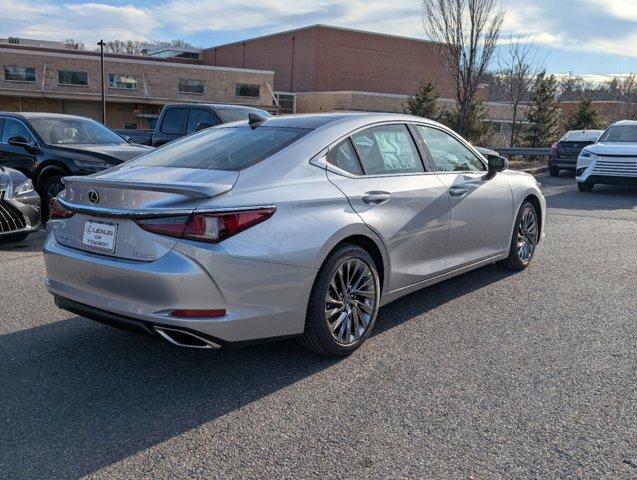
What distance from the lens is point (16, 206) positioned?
23.3ft

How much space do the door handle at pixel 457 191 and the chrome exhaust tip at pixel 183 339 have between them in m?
2.52

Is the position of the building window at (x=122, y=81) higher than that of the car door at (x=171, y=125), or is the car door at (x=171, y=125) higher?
the building window at (x=122, y=81)

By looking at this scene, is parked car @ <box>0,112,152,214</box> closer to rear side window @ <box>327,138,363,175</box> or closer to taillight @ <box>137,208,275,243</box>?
rear side window @ <box>327,138,363,175</box>

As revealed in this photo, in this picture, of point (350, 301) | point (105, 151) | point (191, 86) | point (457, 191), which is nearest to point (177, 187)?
point (350, 301)

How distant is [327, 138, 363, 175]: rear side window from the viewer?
13.4 feet

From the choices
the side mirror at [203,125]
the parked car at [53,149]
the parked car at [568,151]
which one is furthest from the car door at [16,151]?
the parked car at [568,151]

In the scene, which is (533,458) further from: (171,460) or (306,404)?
(171,460)

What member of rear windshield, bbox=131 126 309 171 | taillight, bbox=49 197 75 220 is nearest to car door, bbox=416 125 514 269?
rear windshield, bbox=131 126 309 171

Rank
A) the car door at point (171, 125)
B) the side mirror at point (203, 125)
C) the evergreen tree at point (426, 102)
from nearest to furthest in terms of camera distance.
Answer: the side mirror at point (203, 125) < the car door at point (171, 125) < the evergreen tree at point (426, 102)

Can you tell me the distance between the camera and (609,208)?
39.0ft

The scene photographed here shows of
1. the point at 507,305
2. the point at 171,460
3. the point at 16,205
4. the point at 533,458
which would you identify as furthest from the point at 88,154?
the point at 533,458

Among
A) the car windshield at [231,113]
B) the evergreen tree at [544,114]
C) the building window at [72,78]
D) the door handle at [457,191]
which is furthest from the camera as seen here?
the building window at [72,78]

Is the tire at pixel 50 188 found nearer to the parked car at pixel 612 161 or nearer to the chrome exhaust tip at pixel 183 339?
the chrome exhaust tip at pixel 183 339

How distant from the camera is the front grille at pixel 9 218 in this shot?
7008mm
